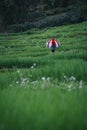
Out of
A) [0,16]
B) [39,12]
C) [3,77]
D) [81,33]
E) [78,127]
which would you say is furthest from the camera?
[39,12]

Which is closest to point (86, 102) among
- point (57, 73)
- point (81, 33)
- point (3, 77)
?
point (3, 77)

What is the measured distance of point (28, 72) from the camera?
1076 cm

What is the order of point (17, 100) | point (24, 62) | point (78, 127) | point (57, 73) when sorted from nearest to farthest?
1. point (78, 127)
2. point (17, 100)
3. point (57, 73)
4. point (24, 62)

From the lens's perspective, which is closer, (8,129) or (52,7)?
(8,129)

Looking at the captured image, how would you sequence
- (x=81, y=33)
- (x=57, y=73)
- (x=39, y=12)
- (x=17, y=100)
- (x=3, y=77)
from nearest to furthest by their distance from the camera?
(x=17, y=100) → (x=3, y=77) → (x=57, y=73) → (x=81, y=33) → (x=39, y=12)

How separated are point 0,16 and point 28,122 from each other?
164 ft

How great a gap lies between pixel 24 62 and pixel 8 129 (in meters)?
11.3

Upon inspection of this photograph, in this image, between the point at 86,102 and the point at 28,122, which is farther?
the point at 86,102

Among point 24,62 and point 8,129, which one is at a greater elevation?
point 8,129

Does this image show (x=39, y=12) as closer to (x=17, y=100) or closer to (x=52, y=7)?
(x=52, y=7)

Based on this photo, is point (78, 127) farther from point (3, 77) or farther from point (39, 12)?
point (39, 12)

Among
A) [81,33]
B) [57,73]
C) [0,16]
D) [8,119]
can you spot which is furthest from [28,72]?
[0,16]

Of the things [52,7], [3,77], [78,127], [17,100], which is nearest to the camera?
[78,127]

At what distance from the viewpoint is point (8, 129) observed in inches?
145
